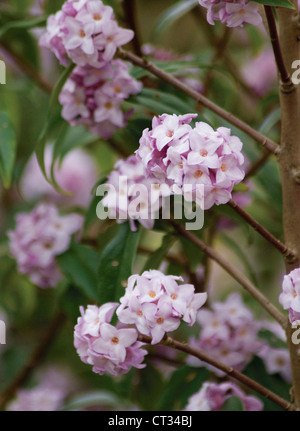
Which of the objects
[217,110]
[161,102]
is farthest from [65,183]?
[217,110]

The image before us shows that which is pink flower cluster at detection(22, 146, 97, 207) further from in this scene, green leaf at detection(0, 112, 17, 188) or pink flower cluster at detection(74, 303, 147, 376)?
pink flower cluster at detection(74, 303, 147, 376)

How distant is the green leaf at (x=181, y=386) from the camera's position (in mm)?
815

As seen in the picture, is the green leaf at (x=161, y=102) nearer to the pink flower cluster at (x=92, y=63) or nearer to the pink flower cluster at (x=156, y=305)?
the pink flower cluster at (x=92, y=63)

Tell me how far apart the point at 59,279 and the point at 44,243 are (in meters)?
0.07

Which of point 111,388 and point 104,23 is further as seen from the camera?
point 111,388

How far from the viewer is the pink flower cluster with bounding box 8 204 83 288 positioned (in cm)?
92

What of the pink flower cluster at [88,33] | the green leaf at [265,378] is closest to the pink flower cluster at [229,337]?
the green leaf at [265,378]

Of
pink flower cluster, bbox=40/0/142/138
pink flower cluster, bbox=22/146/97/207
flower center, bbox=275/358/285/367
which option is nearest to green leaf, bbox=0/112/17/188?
pink flower cluster, bbox=40/0/142/138

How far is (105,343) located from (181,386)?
0.90ft

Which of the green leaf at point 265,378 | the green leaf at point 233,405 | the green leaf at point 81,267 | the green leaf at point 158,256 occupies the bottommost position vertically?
the green leaf at point 233,405

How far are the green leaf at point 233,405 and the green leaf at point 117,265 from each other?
166 mm
